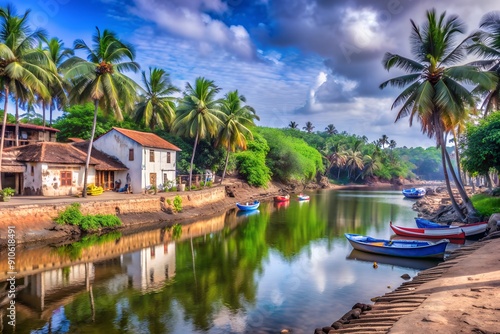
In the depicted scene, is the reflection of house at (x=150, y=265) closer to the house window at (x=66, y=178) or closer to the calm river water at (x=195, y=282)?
the calm river water at (x=195, y=282)

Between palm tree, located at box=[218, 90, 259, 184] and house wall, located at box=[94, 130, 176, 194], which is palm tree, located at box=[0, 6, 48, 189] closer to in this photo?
house wall, located at box=[94, 130, 176, 194]

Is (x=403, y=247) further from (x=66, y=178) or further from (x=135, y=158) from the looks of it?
(x=66, y=178)

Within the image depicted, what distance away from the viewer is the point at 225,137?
42.7m

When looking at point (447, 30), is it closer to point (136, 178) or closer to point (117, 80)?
point (117, 80)

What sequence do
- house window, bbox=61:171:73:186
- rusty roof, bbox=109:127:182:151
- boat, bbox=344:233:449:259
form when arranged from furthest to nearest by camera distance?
rusty roof, bbox=109:127:182:151, house window, bbox=61:171:73:186, boat, bbox=344:233:449:259

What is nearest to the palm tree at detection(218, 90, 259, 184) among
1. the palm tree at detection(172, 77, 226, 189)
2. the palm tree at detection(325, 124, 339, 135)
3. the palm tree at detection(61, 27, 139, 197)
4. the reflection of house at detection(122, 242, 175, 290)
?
the palm tree at detection(172, 77, 226, 189)

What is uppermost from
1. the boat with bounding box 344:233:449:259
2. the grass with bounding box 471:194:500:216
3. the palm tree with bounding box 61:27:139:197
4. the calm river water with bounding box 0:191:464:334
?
the palm tree with bounding box 61:27:139:197

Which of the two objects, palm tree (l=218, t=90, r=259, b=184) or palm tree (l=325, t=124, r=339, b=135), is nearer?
palm tree (l=218, t=90, r=259, b=184)

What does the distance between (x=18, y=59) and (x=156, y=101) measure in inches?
Result: 824

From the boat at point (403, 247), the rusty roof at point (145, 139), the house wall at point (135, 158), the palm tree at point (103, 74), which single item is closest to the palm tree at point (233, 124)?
the rusty roof at point (145, 139)

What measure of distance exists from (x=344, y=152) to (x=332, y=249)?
2769 inches

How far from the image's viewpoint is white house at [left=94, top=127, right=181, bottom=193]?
33.8m

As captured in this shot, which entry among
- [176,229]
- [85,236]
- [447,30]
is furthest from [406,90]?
[85,236]

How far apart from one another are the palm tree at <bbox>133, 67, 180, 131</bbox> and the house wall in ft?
27.7
